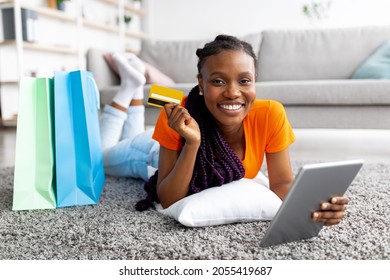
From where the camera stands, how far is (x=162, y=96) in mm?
979

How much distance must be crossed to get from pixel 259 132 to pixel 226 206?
0.80 feet

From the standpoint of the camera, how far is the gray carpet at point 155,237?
0.81 meters

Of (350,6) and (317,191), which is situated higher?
(350,6)

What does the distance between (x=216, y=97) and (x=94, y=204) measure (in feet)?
1.77

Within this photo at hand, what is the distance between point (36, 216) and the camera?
110cm

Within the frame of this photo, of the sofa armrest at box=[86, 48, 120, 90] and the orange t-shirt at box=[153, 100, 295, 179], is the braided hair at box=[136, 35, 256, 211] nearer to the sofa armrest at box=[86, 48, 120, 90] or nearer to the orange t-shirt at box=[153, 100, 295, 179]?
the orange t-shirt at box=[153, 100, 295, 179]

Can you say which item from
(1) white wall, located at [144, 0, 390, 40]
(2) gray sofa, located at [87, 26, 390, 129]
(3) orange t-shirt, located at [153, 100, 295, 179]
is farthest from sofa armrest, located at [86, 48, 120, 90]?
(1) white wall, located at [144, 0, 390, 40]

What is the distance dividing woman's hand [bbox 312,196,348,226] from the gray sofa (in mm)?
1474

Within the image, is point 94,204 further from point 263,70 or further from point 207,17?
point 207,17

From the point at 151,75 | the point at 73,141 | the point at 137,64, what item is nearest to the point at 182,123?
the point at 73,141

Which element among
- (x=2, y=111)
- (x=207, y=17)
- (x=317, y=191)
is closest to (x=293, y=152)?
(x=317, y=191)

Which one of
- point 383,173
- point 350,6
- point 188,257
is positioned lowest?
point 383,173

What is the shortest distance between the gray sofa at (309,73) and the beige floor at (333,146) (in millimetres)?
159

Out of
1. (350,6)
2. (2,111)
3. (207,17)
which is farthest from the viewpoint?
(207,17)
